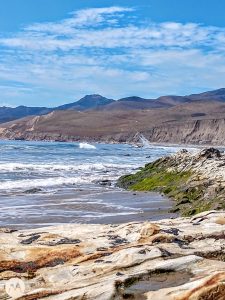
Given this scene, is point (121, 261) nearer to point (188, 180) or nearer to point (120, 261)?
point (120, 261)

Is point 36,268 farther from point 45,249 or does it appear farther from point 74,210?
point 74,210

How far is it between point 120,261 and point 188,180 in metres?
24.4

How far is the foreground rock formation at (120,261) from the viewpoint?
31.1ft

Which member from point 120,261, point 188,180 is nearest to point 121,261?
point 120,261

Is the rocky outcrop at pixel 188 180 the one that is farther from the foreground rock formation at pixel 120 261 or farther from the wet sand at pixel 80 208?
the foreground rock formation at pixel 120 261

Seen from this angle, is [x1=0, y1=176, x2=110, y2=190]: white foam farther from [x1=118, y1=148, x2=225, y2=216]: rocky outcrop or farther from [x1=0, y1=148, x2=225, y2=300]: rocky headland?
[x1=0, y1=148, x2=225, y2=300]: rocky headland

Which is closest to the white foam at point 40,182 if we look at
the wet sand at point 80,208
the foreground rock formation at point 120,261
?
the wet sand at point 80,208

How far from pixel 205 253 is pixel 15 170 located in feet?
178

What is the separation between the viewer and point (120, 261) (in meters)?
11.2

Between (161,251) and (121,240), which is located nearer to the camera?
(161,251)

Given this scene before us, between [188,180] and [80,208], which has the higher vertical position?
[188,180]

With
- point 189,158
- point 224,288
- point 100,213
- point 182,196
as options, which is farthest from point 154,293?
point 189,158

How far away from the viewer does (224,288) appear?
8859 mm

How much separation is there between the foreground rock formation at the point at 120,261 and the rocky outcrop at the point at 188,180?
11199mm
